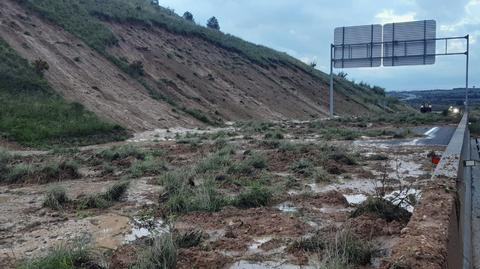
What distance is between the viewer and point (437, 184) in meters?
8.01

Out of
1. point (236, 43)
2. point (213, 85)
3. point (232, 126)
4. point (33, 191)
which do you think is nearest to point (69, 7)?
point (213, 85)

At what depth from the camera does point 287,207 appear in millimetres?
9023

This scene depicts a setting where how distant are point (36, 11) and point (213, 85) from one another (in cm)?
1599

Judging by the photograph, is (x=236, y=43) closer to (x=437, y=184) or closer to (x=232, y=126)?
(x=232, y=126)

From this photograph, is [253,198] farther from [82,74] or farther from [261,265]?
[82,74]

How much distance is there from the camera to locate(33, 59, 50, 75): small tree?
28.3 meters

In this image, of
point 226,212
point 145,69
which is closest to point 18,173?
point 226,212

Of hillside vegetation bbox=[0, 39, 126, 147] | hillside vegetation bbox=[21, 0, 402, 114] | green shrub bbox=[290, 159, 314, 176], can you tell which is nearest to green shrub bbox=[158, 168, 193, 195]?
→ green shrub bbox=[290, 159, 314, 176]

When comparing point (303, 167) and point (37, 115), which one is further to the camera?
point (37, 115)

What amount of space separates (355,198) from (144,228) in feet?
14.8

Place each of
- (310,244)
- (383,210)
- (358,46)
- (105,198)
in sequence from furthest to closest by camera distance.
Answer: (358,46)
(105,198)
(383,210)
(310,244)

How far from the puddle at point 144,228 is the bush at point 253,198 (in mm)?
1713

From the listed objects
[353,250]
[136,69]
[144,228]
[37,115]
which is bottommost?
[144,228]

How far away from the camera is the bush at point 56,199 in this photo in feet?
30.6
